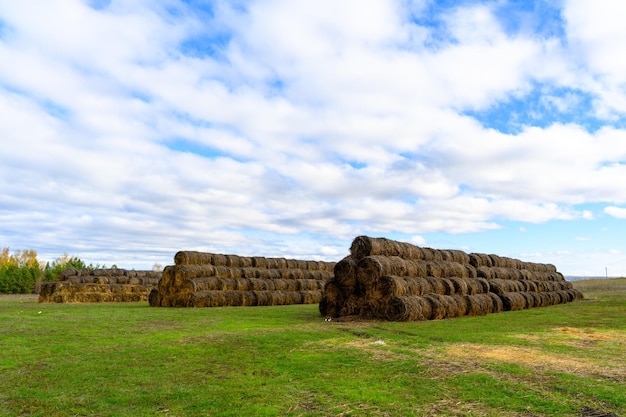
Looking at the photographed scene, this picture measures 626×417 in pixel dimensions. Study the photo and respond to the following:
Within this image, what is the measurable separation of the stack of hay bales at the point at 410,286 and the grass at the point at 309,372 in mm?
3669

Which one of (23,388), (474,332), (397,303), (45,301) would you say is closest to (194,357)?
(23,388)

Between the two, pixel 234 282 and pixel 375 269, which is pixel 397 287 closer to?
pixel 375 269

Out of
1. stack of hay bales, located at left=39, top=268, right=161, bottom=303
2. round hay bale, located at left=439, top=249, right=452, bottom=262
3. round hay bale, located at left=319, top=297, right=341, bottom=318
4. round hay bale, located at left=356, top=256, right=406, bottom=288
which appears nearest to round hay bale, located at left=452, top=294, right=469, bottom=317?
round hay bale, located at left=356, top=256, right=406, bottom=288

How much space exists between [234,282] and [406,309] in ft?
43.8

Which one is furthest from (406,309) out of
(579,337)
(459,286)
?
(579,337)

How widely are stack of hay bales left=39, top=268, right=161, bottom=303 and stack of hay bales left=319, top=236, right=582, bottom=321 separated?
63.3 ft

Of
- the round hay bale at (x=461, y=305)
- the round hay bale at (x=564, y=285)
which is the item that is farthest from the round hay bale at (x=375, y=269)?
the round hay bale at (x=564, y=285)

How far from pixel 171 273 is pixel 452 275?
14039 mm

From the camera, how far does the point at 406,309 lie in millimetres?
14617

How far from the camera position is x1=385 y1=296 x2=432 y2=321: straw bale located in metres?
14.6

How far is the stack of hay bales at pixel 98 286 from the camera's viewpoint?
28.5 meters

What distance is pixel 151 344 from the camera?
9.52 m

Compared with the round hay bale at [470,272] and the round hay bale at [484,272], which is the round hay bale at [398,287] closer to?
the round hay bale at [470,272]

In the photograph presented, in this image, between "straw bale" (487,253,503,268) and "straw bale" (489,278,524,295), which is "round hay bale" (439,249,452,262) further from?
"straw bale" (487,253,503,268)
